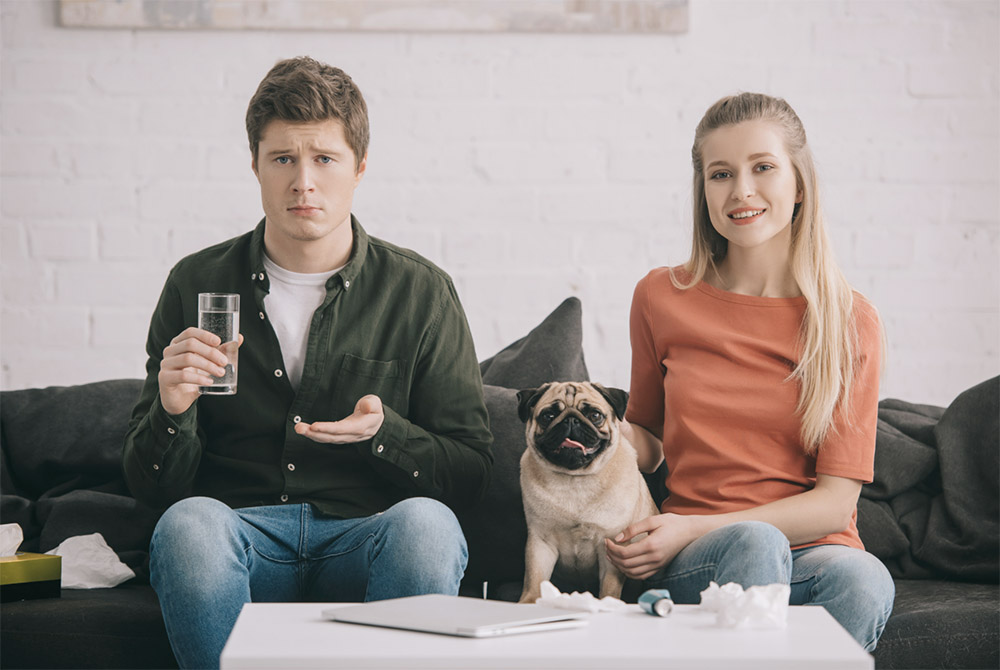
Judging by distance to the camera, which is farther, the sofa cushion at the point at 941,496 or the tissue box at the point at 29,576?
the sofa cushion at the point at 941,496

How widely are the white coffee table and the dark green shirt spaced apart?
0.66m

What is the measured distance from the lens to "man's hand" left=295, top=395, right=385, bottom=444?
5.03ft

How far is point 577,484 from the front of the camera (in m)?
1.72

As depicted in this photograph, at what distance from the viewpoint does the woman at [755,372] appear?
62.1 inches

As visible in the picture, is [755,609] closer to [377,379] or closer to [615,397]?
[615,397]

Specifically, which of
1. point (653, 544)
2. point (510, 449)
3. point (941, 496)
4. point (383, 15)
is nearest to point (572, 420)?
point (653, 544)

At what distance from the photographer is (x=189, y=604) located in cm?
141

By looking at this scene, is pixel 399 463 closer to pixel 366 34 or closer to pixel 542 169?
pixel 542 169

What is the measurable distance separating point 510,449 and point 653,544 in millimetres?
517

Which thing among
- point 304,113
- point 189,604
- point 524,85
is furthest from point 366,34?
point 189,604

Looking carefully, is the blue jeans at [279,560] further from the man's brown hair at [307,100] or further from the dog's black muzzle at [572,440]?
the man's brown hair at [307,100]

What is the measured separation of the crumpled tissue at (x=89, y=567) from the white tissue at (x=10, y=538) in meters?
0.07

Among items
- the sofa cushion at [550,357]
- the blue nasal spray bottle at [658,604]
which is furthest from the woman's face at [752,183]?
the blue nasal spray bottle at [658,604]

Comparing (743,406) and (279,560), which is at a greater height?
(743,406)
